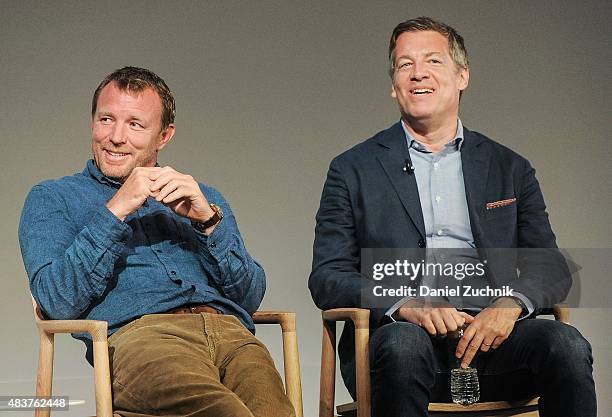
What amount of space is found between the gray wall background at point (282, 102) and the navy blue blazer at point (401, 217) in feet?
3.41

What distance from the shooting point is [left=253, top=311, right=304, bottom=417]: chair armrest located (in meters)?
2.85

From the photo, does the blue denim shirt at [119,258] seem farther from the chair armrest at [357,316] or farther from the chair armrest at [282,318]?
the chair armrest at [357,316]

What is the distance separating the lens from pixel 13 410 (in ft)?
12.0

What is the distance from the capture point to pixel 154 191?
2.65 meters

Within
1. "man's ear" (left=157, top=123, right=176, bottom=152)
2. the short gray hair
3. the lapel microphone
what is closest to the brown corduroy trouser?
"man's ear" (left=157, top=123, right=176, bottom=152)

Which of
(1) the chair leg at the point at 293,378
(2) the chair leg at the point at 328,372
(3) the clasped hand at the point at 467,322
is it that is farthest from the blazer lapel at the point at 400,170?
(1) the chair leg at the point at 293,378

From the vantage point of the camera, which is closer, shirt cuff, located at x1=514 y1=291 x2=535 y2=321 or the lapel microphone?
shirt cuff, located at x1=514 y1=291 x2=535 y2=321

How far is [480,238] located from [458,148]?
0.31 meters

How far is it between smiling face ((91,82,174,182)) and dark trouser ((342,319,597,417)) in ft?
2.67

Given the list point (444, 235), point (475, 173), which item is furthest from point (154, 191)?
point (475, 173)

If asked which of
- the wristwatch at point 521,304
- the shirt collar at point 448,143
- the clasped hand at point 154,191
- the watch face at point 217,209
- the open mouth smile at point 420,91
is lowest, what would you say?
the wristwatch at point 521,304

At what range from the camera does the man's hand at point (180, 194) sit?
104 inches

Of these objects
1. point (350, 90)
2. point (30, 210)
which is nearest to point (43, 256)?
point (30, 210)

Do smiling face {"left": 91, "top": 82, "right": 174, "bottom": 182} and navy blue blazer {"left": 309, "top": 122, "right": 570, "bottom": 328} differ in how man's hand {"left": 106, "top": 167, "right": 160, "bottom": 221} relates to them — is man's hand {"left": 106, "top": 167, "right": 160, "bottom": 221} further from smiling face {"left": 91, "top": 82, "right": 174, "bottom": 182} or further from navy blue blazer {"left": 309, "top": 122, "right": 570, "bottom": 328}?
navy blue blazer {"left": 309, "top": 122, "right": 570, "bottom": 328}
